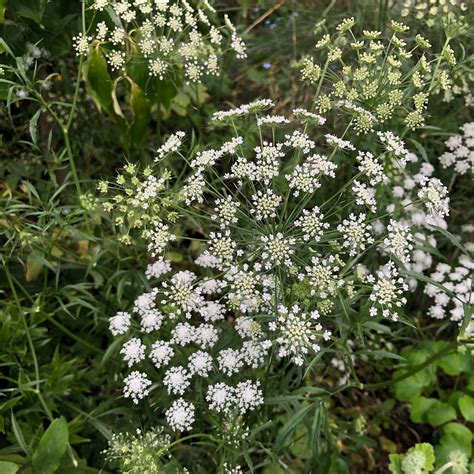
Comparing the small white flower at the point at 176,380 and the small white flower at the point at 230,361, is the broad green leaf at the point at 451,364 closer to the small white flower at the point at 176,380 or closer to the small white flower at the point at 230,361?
the small white flower at the point at 230,361

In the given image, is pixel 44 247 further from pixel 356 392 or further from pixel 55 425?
pixel 356 392

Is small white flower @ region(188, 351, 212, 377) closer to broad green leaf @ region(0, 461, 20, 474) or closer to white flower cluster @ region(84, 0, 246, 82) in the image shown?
broad green leaf @ region(0, 461, 20, 474)

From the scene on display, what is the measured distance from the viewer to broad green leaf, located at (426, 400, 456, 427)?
3334mm

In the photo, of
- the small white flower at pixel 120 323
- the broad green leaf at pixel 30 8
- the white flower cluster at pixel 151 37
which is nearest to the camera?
the small white flower at pixel 120 323

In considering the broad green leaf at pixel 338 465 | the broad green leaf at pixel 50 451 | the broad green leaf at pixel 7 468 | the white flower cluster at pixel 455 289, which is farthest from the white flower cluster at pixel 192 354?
the white flower cluster at pixel 455 289

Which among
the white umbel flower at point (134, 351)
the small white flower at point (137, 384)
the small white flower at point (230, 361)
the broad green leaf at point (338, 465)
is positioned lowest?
the broad green leaf at point (338, 465)

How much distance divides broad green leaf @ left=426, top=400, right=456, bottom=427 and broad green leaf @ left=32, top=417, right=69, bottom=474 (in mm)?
2039

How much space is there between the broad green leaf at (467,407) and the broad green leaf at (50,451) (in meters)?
2.12

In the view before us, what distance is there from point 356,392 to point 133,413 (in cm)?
169

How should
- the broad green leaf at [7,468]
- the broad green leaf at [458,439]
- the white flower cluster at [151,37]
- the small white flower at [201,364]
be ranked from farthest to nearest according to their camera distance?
the broad green leaf at [458,439], the white flower cluster at [151,37], the small white flower at [201,364], the broad green leaf at [7,468]

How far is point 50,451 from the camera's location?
2.45 metres

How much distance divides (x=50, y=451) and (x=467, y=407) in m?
2.20

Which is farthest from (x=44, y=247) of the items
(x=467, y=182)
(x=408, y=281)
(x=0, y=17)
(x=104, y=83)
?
(x=467, y=182)

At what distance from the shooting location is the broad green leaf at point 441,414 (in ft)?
10.9
